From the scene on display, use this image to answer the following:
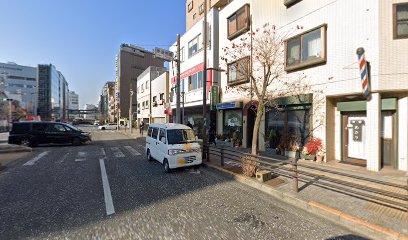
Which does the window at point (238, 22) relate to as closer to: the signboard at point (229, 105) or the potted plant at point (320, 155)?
the signboard at point (229, 105)

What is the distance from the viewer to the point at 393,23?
7.25m

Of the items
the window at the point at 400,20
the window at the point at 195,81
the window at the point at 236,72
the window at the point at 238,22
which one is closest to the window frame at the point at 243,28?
the window at the point at 238,22

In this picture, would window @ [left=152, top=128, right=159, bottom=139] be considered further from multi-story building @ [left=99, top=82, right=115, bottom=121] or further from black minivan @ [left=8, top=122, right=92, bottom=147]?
multi-story building @ [left=99, top=82, right=115, bottom=121]

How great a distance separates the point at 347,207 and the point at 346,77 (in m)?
5.66

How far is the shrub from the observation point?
7.01 metres

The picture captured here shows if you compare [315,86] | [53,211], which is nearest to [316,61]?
[315,86]

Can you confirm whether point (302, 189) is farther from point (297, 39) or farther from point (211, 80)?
point (211, 80)

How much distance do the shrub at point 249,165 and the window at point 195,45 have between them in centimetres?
1341

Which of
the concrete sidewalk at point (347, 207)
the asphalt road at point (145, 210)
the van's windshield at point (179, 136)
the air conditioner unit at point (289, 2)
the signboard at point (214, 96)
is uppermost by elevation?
the air conditioner unit at point (289, 2)

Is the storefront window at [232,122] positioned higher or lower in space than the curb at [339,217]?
higher

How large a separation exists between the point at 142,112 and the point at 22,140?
84.0 ft

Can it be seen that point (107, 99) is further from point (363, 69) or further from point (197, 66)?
point (363, 69)

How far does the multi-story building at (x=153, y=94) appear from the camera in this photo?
28900 millimetres

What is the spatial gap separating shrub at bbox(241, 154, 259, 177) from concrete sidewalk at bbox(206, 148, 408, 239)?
0.35 m
